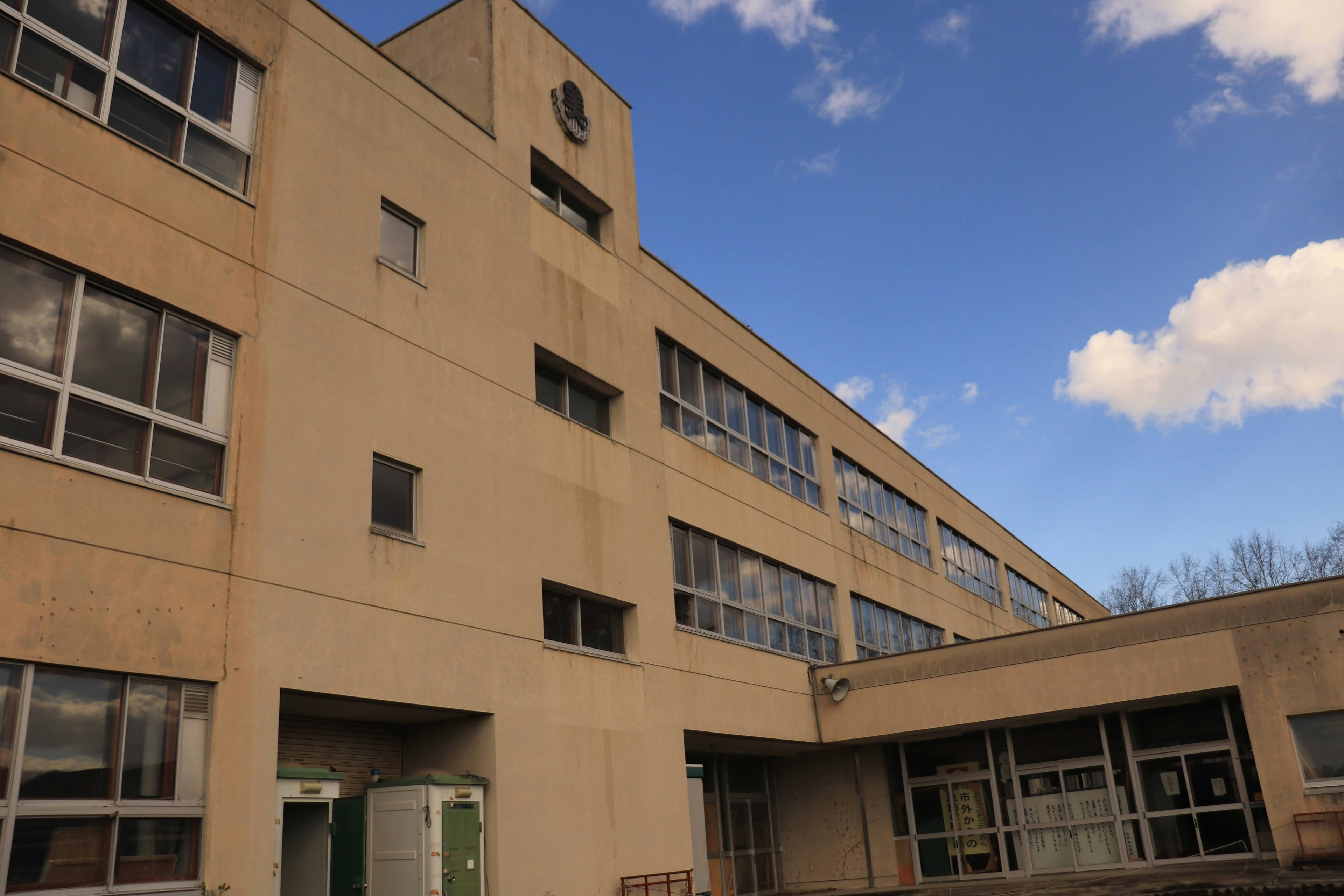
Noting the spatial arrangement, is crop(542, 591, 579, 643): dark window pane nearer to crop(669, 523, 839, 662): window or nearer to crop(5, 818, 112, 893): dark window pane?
crop(669, 523, 839, 662): window

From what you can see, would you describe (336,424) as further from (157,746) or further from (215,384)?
(157,746)

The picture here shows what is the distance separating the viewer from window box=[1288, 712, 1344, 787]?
49.0ft

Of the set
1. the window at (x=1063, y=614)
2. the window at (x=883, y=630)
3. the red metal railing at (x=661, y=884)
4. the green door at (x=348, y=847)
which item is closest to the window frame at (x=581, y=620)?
the red metal railing at (x=661, y=884)

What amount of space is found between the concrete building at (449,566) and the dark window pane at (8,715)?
0.03 m

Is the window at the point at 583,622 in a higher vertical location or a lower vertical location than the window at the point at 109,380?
lower

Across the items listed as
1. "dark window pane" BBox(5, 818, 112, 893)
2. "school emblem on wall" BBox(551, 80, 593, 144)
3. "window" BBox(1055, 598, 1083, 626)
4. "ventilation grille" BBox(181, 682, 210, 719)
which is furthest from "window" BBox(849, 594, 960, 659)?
"dark window pane" BBox(5, 818, 112, 893)

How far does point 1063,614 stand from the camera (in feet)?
140

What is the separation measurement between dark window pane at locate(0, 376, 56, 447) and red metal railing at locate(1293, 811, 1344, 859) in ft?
52.6

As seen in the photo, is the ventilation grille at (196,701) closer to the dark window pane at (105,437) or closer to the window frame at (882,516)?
the dark window pane at (105,437)

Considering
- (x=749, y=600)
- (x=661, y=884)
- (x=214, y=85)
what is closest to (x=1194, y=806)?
(x=749, y=600)

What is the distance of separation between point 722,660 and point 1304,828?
8.72 m

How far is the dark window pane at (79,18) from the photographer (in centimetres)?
958

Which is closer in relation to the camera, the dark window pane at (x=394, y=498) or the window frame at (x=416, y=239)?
the dark window pane at (x=394, y=498)

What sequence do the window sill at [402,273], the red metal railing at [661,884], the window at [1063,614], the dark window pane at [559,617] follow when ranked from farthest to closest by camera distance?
the window at [1063,614] → the dark window pane at [559,617] → the red metal railing at [661,884] → the window sill at [402,273]
